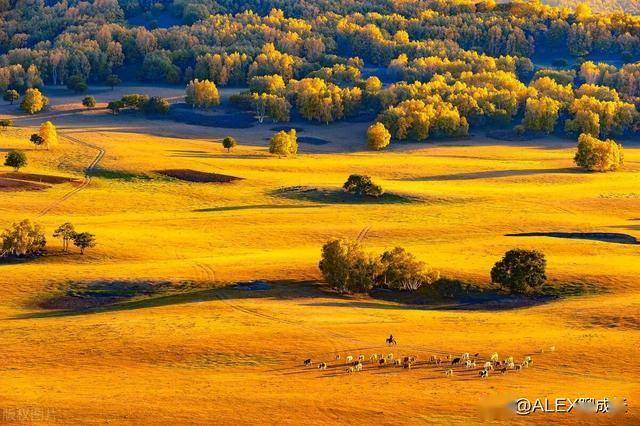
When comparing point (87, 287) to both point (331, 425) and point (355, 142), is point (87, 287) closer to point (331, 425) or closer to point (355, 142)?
point (331, 425)

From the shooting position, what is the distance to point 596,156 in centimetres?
14925

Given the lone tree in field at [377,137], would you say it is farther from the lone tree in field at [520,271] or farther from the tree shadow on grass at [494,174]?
the lone tree in field at [520,271]

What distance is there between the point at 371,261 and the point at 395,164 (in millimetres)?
74766

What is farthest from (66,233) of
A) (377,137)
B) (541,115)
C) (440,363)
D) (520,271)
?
(541,115)

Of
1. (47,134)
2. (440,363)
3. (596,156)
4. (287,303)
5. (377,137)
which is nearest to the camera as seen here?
(440,363)

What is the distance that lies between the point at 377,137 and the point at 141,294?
100625 millimetres

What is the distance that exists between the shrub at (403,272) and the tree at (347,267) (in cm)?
106

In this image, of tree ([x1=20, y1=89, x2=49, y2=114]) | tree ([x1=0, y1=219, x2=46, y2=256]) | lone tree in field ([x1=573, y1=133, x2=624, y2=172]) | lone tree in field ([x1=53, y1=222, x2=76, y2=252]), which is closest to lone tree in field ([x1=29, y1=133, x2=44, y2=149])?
tree ([x1=20, y1=89, x2=49, y2=114])

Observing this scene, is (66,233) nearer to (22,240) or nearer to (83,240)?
(83,240)

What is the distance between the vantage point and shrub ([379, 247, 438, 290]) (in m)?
79.2

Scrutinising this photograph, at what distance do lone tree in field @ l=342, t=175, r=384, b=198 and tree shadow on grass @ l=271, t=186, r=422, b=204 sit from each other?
1.81 feet

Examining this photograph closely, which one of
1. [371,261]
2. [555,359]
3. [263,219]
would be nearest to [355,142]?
[263,219]

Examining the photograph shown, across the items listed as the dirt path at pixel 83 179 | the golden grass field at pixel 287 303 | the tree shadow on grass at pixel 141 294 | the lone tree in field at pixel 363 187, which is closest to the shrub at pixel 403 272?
the golden grass field at pixel 287 303

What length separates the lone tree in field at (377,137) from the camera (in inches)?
6791
